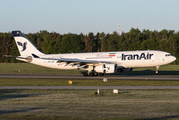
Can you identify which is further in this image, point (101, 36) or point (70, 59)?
point (101, 36)

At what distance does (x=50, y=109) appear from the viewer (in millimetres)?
15359

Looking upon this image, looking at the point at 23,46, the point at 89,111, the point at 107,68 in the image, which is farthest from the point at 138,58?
the point at 89,111

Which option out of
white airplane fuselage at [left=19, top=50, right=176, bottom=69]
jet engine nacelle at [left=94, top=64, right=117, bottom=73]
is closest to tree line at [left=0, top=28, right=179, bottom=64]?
white airplane fuselage at [left=19, top=50, right=176, bottom=69]

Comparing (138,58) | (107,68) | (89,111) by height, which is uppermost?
(138,58)

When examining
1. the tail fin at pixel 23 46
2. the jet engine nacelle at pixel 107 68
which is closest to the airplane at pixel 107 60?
the jet engine nacelle at pixel 107 68

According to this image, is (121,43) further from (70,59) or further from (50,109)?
(50,109)

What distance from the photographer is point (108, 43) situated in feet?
415

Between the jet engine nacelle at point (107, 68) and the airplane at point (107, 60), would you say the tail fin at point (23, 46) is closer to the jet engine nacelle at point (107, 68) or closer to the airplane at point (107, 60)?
the airplane at point (107, 60)

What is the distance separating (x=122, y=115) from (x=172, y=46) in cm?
9545

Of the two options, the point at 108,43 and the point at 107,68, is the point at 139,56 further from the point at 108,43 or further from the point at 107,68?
the point at 108,43

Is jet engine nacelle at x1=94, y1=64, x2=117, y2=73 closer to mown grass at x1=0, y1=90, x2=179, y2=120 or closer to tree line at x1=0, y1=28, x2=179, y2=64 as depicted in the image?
mown grass at x1=0, y1=90, x2=179, y2=120

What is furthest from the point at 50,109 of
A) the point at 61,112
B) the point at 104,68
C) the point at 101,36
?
the point at 101,36

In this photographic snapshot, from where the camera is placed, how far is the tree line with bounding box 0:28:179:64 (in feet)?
357

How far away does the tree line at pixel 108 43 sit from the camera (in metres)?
109
